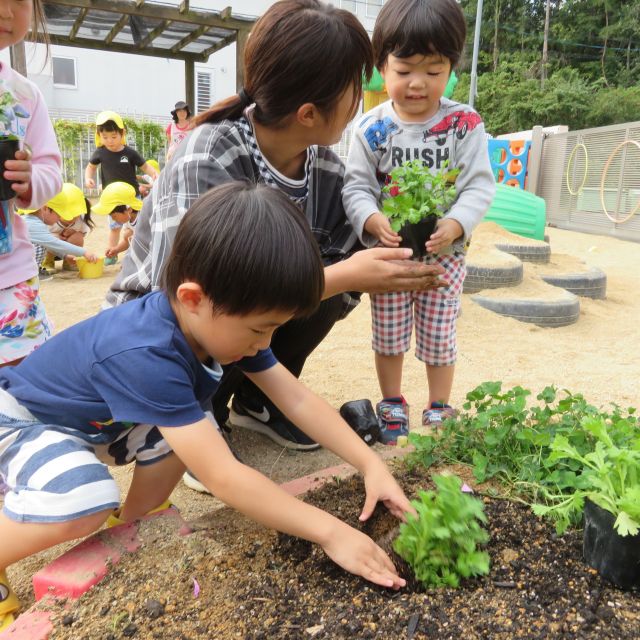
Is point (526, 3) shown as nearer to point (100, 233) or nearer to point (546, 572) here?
point (100, 233)

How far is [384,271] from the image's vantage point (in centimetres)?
209

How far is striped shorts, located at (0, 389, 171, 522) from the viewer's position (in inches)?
54.6

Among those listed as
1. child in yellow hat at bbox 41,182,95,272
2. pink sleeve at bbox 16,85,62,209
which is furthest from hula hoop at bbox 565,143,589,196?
pink sleeve at bbox 16,85,62,209

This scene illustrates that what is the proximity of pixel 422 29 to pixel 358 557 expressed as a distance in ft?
6.11

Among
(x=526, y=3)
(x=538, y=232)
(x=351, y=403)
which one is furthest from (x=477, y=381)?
(x=526, y=3)

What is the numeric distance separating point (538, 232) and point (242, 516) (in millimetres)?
7609

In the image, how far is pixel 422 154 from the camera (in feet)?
8.36

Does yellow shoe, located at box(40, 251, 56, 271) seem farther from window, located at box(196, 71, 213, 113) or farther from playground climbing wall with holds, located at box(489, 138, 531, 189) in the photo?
window, located at box(196, 71, 213, 113)

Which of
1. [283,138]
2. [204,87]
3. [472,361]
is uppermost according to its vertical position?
[204,87]

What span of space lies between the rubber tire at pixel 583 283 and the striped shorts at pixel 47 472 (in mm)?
4801

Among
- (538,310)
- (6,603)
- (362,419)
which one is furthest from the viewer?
(538,310)

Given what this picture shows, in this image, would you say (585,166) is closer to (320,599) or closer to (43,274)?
(43,274)

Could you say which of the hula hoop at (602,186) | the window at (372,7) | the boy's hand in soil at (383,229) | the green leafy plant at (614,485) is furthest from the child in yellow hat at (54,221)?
the window at (372,7)

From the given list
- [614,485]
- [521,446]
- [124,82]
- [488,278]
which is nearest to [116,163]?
[488,278]
